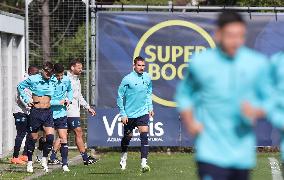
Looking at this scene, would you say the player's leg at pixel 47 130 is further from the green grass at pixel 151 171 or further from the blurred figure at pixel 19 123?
the blurred figure at pixel 19 123

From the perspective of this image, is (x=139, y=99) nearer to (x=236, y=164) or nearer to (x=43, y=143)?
(x=43, y=143)

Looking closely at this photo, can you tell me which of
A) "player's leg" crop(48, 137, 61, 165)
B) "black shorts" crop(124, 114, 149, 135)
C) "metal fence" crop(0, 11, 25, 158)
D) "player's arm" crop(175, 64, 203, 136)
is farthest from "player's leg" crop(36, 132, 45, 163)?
"player's arm" crop(175, 64, 203, 136)

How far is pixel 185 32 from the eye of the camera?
2334cm

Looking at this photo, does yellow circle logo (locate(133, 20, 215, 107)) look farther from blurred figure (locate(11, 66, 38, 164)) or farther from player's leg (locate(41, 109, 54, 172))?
player's leg (locate(41, 109, 54, 172))

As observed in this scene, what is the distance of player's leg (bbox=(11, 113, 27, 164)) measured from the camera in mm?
20562

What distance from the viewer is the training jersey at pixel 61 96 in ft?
61.0

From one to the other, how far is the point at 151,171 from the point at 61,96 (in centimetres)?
251

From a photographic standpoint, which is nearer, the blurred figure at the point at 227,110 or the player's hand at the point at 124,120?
the blurred figure at the point at 227,110

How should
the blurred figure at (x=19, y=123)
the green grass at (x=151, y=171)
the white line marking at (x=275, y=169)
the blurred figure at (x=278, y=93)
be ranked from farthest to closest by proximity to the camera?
the blurred figure at (x=19, y=123) < the green grass at (x=151, y=171) < the white line marking at (x=275, y=169) < the blurred figure at (x=278, y=93)

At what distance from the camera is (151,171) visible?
17562 mm

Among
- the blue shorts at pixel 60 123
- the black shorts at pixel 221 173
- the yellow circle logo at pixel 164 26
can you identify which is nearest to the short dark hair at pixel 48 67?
the blue shorts at pixel 60 123

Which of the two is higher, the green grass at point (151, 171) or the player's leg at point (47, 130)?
the player's leg at point (47, 130)

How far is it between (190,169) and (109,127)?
17.5ft

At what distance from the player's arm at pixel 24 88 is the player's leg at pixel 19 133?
1.56m
